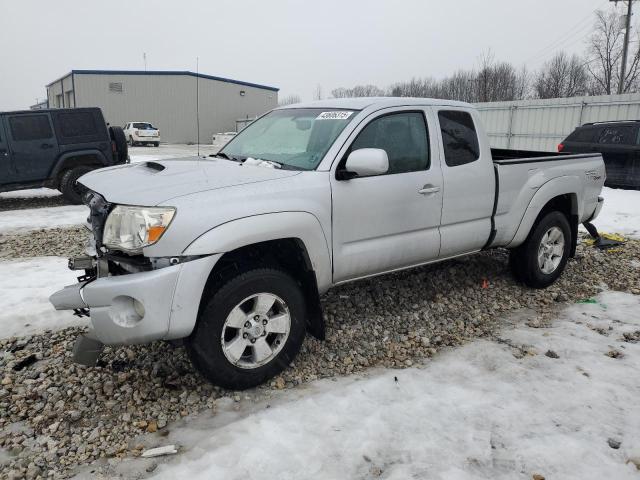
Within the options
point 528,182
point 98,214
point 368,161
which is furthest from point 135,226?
point 528,182

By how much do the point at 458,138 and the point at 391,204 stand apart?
1086mm

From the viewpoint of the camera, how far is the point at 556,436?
2.82 m

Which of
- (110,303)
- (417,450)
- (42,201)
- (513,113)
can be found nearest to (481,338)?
(417,450)

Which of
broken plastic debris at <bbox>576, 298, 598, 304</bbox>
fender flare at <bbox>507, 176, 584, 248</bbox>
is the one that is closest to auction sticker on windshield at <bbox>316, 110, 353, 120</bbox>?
fender flare at <bbox>507, 176, 584, 248</bbox>

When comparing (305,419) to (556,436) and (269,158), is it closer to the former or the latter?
(556,436)

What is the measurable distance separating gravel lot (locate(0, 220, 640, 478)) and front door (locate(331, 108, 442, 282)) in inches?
26.0

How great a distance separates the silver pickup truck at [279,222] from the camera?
2.84m

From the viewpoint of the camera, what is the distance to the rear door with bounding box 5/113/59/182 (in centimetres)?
971

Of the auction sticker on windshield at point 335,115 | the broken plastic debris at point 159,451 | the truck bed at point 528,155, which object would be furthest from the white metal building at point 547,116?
the broken plastic debris at point 159,451

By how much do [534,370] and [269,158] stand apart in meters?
2.49

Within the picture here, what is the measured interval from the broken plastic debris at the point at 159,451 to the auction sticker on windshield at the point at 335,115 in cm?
250

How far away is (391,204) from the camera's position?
3.73 meters

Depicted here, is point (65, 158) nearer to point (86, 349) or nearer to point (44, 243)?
point (44, 243)

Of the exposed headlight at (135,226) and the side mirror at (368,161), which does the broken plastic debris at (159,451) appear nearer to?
the exposed headlight at (135,226)
